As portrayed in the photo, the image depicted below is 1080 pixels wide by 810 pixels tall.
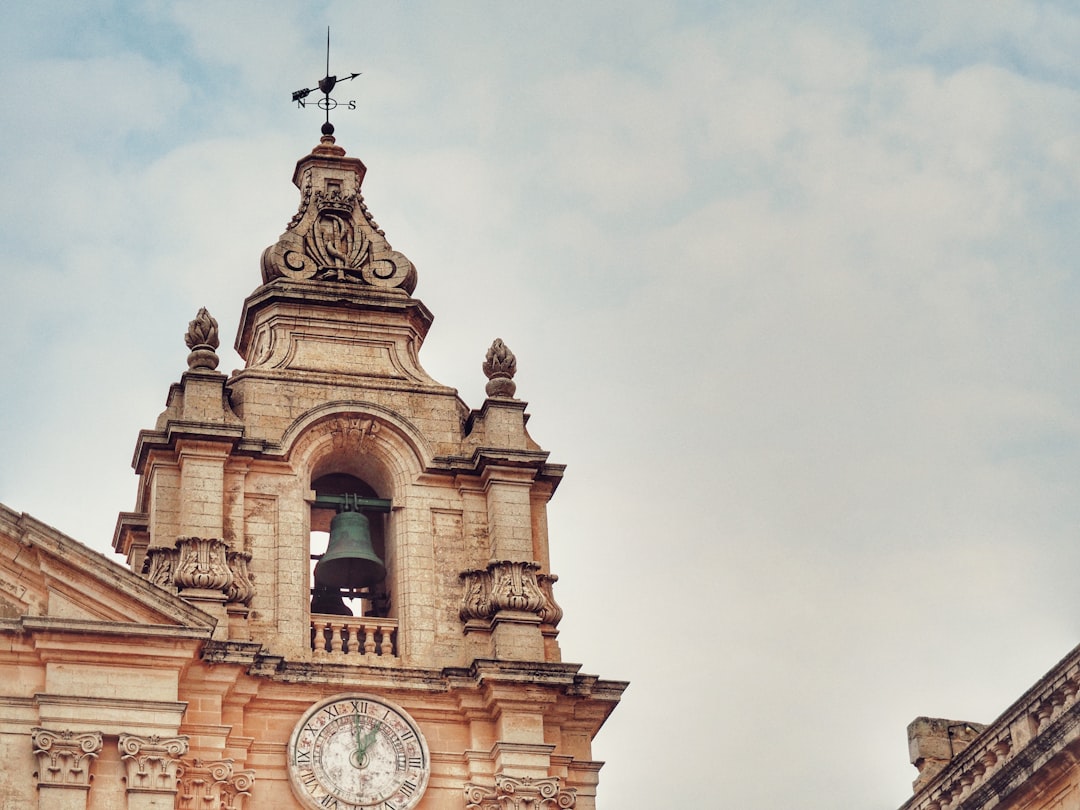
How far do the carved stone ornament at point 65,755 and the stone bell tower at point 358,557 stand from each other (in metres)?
1.06

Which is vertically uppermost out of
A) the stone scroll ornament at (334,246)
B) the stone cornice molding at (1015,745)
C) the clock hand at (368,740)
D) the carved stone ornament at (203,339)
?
the stone scroll ornament at (334,246)

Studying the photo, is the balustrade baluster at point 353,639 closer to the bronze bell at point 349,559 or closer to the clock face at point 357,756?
the clock face at point 357,756

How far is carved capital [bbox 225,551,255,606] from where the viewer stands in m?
27.1

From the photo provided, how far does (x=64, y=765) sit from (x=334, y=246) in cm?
830

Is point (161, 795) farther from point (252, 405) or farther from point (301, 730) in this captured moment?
point (252, 405)

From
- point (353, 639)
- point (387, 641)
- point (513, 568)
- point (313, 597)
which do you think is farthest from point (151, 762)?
point (513, 568)

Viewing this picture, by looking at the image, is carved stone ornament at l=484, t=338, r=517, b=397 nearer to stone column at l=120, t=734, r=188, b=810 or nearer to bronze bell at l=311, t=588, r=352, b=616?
bronze bell at l=311, t=588, r=352, b=616

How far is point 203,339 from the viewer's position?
2905cm

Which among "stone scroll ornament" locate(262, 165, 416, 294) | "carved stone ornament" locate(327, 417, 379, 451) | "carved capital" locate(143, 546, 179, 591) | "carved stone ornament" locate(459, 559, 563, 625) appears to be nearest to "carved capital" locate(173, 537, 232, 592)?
"carved capital" locate(143, 546, 179, 591)

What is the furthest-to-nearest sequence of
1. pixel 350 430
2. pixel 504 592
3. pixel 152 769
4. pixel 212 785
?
pixel 350 430 < pixel 504 592 < pixel 212 785 < pixel 152 769

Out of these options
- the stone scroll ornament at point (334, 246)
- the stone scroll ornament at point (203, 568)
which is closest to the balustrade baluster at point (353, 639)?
the stone scroll ornament at point (203, 568)

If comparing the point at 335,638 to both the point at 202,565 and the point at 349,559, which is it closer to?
the point at 349,559

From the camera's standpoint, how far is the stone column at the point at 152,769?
2505 centimetres

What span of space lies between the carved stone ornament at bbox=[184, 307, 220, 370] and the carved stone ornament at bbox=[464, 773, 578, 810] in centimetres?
604
